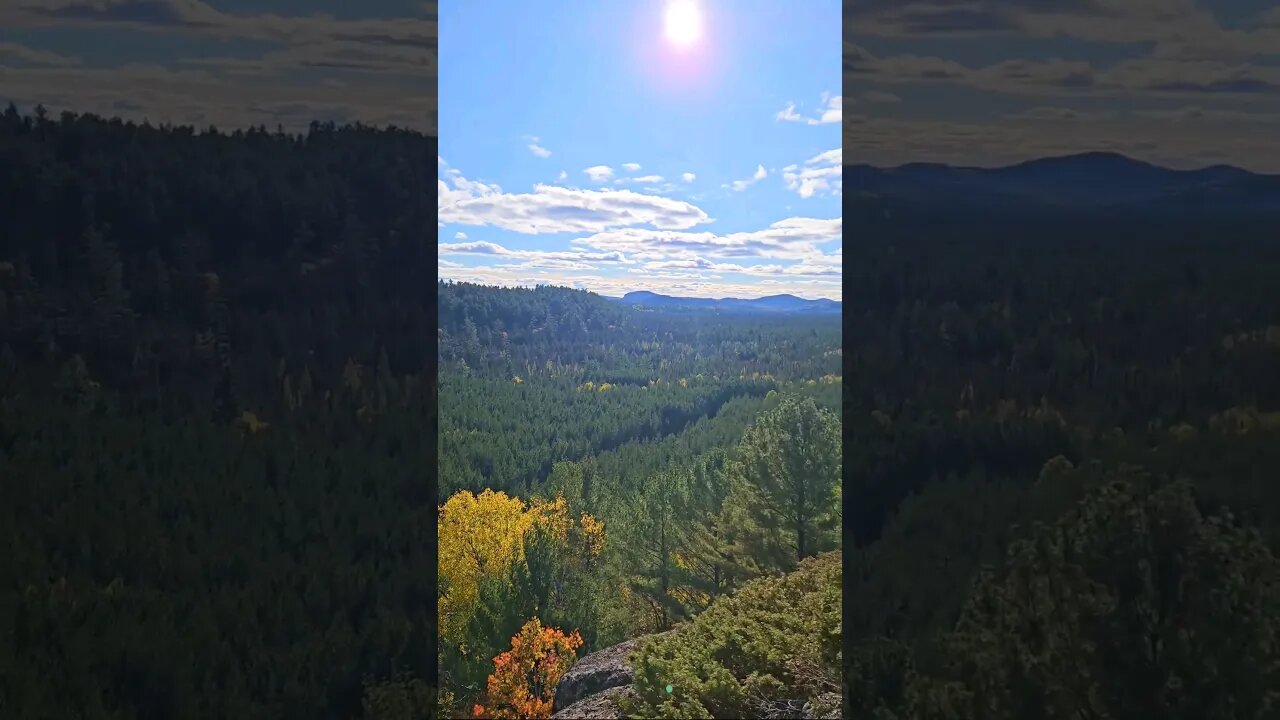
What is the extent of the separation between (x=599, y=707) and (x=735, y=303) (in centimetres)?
235

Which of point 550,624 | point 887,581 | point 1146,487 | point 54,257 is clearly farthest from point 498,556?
point 1146,487

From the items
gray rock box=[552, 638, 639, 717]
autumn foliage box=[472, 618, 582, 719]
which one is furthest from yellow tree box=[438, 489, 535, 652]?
gray rock box=[552, 638, 639, 717]

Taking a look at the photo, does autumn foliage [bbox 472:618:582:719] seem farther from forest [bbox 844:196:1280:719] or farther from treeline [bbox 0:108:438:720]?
forest [bbox 844:196:1280:719]

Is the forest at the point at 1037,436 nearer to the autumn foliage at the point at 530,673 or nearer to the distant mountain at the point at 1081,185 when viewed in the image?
the distant mountain at the point at 1081,185

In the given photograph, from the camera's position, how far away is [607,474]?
193 inches

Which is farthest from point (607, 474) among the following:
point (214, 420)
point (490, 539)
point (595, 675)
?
point (214, 420)

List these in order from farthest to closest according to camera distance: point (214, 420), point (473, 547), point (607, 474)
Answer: point (607, 474)
point (473, 547)
point (214, 420)

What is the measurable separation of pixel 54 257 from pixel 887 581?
11.1 feet

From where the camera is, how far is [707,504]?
15.3ft

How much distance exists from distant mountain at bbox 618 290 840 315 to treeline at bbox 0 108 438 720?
176 centimetres

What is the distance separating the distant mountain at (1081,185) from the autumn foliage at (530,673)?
3013mm

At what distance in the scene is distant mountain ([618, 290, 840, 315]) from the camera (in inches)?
166

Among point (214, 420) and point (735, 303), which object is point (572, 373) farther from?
point (214, 420)

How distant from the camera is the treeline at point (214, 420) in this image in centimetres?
271
